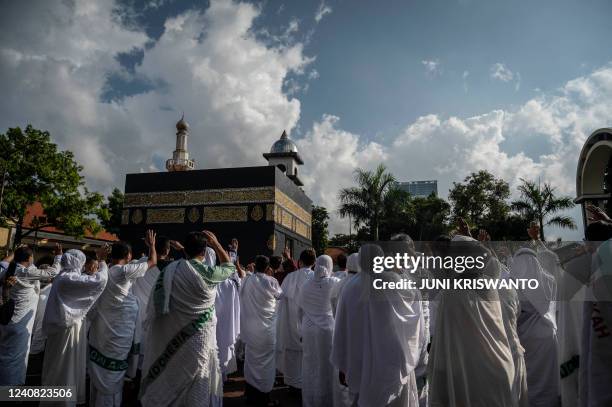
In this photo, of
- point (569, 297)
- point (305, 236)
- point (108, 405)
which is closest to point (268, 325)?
point (108, 405)

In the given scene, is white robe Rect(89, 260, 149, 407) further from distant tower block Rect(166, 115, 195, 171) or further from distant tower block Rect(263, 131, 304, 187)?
distant tower block Rect(263, 131, 304, 187)

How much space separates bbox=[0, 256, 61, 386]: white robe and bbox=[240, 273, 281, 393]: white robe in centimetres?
258

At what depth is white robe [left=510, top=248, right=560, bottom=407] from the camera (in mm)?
4074

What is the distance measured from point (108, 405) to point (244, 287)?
2.22 meters

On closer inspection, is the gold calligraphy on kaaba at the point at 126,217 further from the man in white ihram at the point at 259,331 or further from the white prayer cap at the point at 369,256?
the white prayer cap at the point at 369,256

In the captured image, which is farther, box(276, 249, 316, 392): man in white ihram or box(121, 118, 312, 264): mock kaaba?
box(121, 118, 312, 264): mock kaaba

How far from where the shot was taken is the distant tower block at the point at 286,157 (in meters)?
34.7

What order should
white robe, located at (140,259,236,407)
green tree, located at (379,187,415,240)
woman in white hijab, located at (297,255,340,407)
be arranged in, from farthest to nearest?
green tree, located at (379,187,415,240) < woman in white hijab, located at (297,255,340,407) < white robe, located at (140,259,236,407)

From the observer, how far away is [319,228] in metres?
38.9

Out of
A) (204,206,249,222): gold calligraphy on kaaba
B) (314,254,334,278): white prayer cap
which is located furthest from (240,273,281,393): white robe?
(204,206,249,222): gold calligraphy on kaaba

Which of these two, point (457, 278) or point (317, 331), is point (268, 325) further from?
point (457, 278)

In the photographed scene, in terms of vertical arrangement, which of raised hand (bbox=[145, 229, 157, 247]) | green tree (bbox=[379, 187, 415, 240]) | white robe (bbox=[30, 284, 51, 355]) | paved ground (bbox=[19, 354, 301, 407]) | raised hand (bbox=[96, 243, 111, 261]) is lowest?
paved ground (bbox=[19, 354, 301, 407])

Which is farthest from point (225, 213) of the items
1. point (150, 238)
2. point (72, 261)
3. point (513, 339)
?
point (513, 339)

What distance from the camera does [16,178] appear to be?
57.1 ft
